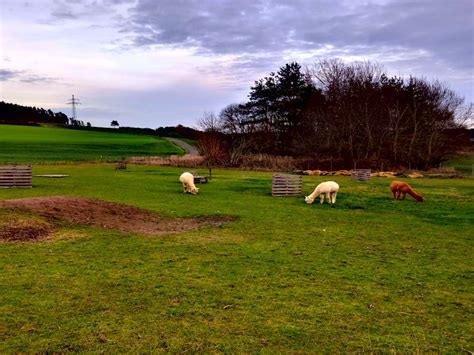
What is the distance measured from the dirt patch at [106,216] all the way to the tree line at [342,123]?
3622cm

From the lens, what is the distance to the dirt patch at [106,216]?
13.7 metres

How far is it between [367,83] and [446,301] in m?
60.8

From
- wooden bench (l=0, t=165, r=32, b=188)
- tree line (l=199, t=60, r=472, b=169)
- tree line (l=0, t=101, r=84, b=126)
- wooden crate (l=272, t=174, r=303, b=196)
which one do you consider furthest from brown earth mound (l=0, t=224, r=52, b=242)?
tree line (l=0, t=101, r=84, b=126)

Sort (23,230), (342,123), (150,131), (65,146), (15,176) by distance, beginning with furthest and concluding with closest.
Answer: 1. (150,131)
2. (65,146)
3. (342,123)
4. (15,176)
5. (23,230)

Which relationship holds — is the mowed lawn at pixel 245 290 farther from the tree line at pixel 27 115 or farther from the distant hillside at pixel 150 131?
the tree line at pixel 27 115

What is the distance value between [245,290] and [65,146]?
244ft

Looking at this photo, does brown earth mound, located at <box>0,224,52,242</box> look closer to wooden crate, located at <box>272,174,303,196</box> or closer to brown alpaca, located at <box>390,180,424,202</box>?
wooden crate, located at <box>272,174,303,196</box>

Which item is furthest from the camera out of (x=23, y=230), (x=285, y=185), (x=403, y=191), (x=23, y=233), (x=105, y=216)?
(x=285, y=185)

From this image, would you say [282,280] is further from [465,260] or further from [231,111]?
[231,111]

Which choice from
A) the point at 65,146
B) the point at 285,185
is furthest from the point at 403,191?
the point at 65,146

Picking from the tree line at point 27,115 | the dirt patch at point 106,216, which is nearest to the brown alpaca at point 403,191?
the dirt patch at point 106,216

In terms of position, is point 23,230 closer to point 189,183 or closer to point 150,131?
point 189,183

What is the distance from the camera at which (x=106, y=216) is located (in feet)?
48.8

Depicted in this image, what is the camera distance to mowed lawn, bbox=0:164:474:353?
5.98 meters
